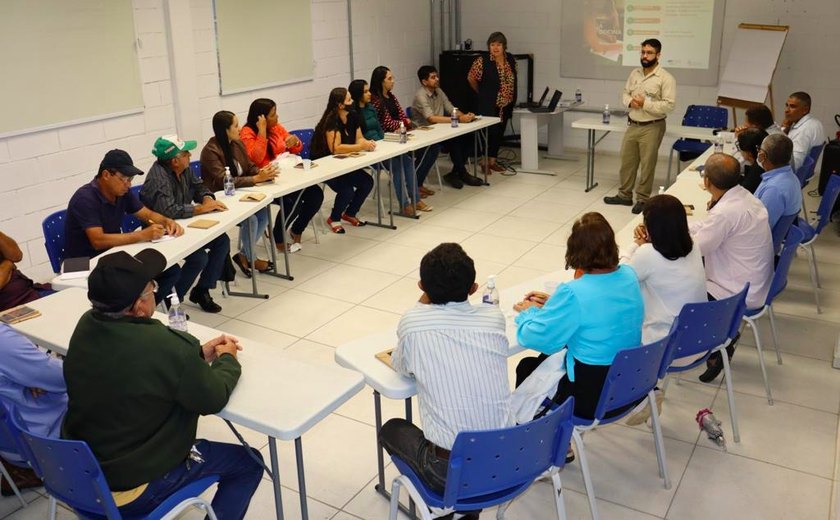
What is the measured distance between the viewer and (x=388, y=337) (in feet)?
10.1

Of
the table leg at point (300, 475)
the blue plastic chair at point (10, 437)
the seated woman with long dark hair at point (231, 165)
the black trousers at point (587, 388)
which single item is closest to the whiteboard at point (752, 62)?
the seated woman with long dark hair at point (231, 165)

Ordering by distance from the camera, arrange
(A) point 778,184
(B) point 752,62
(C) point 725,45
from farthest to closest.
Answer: (C) point 725,45
(B) point 752,62
(A) point 778,184

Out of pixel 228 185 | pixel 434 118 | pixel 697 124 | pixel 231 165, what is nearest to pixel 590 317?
pixel 228 185

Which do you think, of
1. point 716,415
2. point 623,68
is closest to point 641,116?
point 623,68

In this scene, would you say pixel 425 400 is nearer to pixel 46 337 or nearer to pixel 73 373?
pixel 73 373

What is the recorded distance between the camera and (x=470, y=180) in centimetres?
818

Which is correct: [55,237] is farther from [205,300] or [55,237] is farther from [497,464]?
[497,464]

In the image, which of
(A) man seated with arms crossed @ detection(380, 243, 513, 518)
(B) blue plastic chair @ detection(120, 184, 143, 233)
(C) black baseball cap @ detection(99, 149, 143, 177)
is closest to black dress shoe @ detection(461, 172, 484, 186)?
(B) blue plastic chair @ detection(120, 184, 143, 233)

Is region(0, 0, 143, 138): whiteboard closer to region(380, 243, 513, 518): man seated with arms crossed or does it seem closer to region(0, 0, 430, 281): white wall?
region(0, 0, 430, 281): white wall

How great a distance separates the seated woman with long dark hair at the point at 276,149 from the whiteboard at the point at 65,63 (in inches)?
37.8

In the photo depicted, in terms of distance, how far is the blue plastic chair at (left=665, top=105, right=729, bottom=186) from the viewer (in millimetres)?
7387

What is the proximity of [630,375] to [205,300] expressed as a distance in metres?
3.19

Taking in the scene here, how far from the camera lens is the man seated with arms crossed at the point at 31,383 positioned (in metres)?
2.61

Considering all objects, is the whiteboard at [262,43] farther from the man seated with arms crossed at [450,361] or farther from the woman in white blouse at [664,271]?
the man seated with arms crossed at [450,361]
